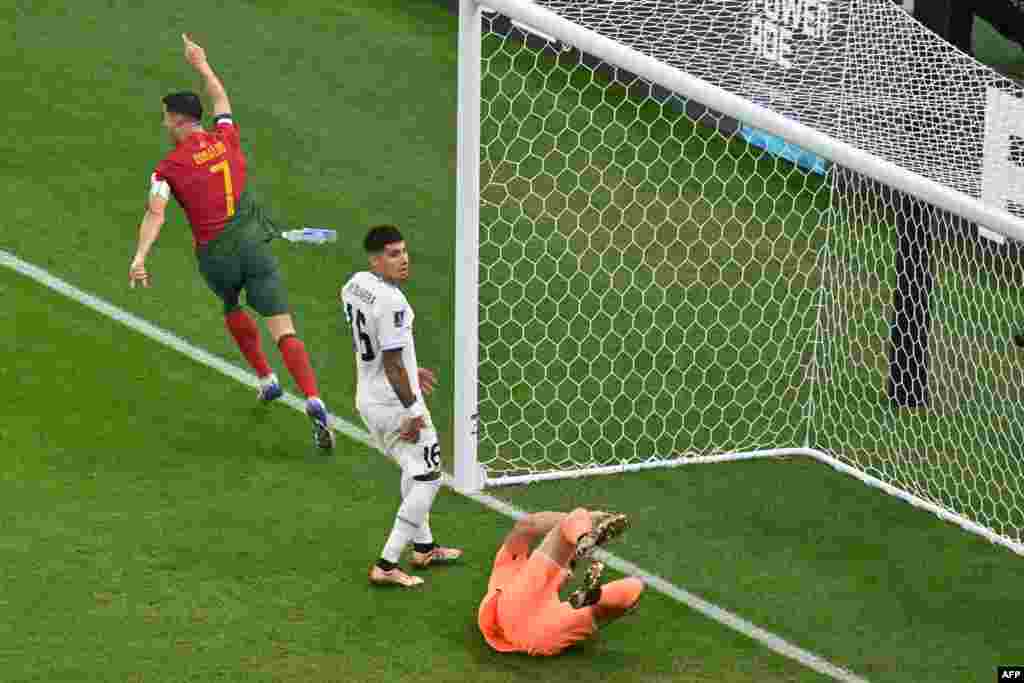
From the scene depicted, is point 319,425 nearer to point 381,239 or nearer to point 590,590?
point 381,239

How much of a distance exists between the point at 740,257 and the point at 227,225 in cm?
429

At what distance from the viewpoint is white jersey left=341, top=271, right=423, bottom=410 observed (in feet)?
27.2

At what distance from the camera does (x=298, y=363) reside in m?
10.3

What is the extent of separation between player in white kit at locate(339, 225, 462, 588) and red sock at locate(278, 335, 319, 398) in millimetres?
Result: 1626

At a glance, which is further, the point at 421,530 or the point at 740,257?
the point at 740,257

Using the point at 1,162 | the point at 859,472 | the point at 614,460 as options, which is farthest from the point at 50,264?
the point at 859,472

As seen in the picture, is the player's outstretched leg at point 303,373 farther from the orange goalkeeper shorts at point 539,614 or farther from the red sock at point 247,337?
the orange goalkeeper shorts at point 539,614

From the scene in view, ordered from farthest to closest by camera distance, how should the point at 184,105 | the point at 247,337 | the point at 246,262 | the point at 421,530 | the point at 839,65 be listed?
1. the point at 247,337
2. the point at 246,262
3. the point at 184,105
4. the point at 839,65
5. the point at 421,530

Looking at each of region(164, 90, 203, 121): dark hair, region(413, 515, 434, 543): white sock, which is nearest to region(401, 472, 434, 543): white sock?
region(413, 515, 434, 543): white sock

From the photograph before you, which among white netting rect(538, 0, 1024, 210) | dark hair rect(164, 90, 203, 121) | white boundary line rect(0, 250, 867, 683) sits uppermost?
white netting rect(538, 0, 1024, 210)

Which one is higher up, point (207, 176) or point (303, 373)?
point (207, 176)

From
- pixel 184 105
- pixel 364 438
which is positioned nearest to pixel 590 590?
pixel 364 438

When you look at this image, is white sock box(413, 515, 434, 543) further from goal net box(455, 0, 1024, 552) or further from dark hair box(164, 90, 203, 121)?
dark hair box(164, 90, 203, 121)

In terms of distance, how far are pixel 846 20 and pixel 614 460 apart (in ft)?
8.59
